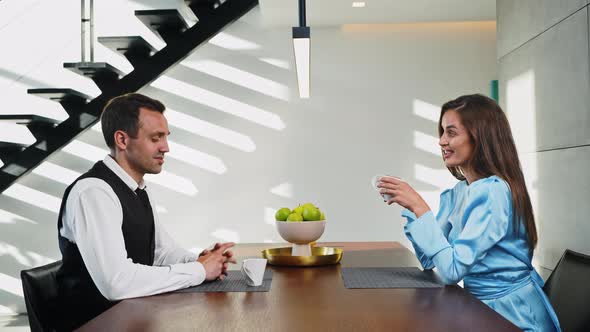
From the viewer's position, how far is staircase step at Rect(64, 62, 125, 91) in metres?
3.89

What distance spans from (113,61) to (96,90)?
0.93 ft

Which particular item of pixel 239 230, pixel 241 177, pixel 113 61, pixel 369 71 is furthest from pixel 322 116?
pixel 113 61

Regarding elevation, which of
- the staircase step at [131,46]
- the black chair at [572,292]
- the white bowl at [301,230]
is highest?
the staircase step at [131,46]

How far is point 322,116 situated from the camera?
15.9 feet

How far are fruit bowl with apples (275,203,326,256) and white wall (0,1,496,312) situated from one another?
2546 mm

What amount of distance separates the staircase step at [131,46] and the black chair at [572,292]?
301 cm

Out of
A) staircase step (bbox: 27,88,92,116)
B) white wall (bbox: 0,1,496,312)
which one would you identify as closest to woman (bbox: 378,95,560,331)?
white wall (bbox: 0,1,496,312)

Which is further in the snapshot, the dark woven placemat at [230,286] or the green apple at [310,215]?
the green apple at [310,215]

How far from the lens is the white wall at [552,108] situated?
2422 millimetres

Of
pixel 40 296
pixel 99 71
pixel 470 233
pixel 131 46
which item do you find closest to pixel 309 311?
pixel 470 233

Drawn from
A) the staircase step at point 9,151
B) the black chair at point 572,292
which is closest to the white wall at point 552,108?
the black chair at point 572,292

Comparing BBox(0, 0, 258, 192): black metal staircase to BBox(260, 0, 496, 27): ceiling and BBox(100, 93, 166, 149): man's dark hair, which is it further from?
BBox(100, 93, 166, 149): man's dark hair

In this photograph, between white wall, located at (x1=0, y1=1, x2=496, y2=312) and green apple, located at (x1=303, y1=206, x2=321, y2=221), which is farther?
white wall, located at (x1=0, y1=1, x2=496, y2=312)

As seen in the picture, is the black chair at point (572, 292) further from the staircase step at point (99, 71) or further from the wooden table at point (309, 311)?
the staircase step at point (99, 71)
